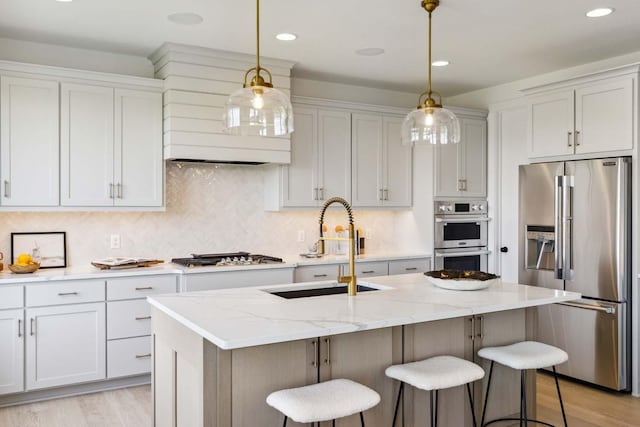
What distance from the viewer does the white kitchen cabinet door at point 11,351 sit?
3.75 metres

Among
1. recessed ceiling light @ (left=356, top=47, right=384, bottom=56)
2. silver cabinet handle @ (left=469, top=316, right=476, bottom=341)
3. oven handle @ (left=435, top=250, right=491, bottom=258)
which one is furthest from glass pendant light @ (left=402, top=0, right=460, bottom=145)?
oven handle @ (left=435, top=250, right=491, bottom=258)

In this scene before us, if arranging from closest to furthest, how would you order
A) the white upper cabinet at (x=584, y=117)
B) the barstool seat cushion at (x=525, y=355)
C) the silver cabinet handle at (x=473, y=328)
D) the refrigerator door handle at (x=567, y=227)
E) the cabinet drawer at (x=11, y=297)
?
1. the barstool seat cushion at (x=525, y=355)
2. the silver cabinet handle at (x=473, y=328)
3. the cabinet drawer at (x=11, y=297)
4. the white upper cabinet at (x=584, y=117)
5. the refrigerator door handle at (x=567, y=227)

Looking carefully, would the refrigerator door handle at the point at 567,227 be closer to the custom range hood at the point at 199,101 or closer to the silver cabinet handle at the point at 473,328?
the silver cabinet handle at the point at 473,328

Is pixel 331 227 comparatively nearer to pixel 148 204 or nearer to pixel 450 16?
pixel 148 204

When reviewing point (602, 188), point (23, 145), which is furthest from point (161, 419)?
point (602, 188)

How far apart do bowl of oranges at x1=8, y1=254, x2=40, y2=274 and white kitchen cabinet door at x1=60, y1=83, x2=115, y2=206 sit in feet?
1.52

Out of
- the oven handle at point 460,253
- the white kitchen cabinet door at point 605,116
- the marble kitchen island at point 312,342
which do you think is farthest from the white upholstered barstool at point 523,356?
the oven handle at point 460,253

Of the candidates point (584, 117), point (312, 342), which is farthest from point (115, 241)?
point (584, 117)

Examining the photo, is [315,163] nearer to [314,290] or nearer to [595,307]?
[314,290]

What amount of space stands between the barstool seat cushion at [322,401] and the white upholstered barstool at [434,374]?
0.95ft

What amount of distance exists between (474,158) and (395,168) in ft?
2.70

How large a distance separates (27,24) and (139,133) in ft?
3.41

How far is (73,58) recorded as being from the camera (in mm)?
4383

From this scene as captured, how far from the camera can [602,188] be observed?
4.21 metres
